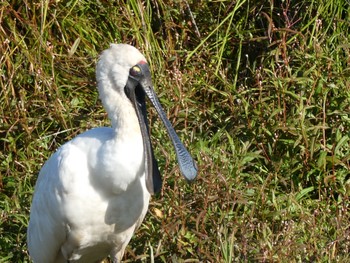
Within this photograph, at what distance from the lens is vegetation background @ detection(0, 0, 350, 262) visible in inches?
249

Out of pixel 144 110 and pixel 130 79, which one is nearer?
pixel 130 79

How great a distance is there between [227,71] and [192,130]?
967mm

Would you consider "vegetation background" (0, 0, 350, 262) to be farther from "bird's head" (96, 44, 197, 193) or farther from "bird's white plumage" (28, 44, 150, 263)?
"bird's head" (96, 44, 197, 193)

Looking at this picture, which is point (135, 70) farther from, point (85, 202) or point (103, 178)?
point (85, 202)

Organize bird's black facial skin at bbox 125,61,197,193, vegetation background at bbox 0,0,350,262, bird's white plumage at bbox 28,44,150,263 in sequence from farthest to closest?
1. vegetation background at bbox 0,0,350,262
2. bird's black facial skin at bbox 125,61,197,193
3. bird's white plumage at bbox 28,44,150,263

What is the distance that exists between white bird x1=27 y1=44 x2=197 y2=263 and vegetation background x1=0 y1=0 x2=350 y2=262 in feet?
1.39

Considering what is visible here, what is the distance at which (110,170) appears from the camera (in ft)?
18.6

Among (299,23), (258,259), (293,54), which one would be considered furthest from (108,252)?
(299,23)

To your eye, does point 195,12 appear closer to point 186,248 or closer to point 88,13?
point 88,13

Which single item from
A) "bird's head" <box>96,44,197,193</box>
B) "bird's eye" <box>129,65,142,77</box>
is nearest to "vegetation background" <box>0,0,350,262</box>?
"bird's head" <box>96,44,197,193</box>

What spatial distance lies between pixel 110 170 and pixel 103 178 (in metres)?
0.08

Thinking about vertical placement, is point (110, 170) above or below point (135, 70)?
below

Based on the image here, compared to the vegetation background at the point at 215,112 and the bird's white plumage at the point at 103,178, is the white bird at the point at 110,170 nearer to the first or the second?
the bird's white plumage at the point at 103,178

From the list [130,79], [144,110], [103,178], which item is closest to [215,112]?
[144,110]
